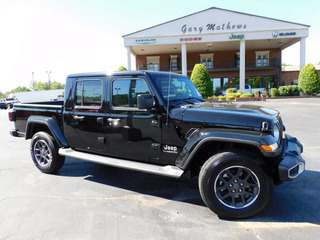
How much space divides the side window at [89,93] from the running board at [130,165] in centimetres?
89

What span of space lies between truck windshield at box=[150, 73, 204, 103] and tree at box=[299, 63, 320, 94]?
2477 cm

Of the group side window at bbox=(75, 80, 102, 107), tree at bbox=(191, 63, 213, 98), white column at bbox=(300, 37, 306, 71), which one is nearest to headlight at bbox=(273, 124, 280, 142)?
side window at bbox=(75, 80, 102, 107)

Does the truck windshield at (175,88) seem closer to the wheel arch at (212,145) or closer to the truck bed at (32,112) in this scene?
the wheel arch at (212,145)

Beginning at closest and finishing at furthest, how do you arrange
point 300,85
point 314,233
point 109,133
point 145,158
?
point 314,233
point 145,158
point 109,133
point 300,85

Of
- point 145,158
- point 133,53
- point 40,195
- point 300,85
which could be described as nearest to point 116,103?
point 145,158

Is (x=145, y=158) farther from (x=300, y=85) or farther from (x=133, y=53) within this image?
(x=133, y=53)

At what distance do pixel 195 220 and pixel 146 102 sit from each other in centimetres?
169

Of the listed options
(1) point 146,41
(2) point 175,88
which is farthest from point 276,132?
(1) point 146,41

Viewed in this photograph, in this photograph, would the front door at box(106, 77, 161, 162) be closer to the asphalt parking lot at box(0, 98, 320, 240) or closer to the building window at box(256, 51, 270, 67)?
the asphalt parking lot at box(0, 98, 320, 240)

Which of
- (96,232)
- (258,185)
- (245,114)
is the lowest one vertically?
(96,232)

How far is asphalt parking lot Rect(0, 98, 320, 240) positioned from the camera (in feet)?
9.33

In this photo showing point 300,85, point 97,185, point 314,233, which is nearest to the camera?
point 314,233

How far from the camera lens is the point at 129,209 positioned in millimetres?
3420

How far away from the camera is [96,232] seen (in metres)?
2.87
